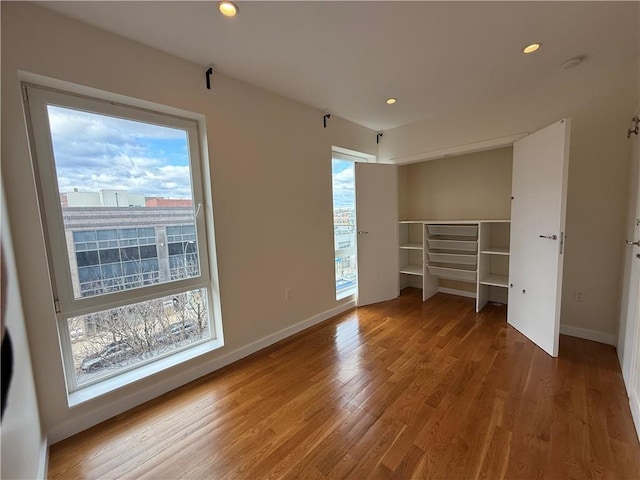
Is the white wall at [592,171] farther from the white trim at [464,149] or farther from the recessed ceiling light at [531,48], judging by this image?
the recessed ceiling light at [531,48]

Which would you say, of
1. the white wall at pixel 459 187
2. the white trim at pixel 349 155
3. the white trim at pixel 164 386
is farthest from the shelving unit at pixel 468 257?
the white trim at pixel 164 386

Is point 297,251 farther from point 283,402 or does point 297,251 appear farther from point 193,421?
point 193,421

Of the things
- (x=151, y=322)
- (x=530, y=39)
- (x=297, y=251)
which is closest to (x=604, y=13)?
(x=530, y=39)

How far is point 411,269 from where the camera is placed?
3.85 meters

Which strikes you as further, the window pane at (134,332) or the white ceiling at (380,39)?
the window pane at (134,332)

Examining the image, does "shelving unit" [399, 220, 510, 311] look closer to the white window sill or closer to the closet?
the closet

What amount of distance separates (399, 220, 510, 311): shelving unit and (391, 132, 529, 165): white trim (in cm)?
82

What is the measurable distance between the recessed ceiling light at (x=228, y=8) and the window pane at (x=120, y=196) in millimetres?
890

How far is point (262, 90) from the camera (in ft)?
7.61

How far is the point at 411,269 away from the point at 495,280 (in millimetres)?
1063

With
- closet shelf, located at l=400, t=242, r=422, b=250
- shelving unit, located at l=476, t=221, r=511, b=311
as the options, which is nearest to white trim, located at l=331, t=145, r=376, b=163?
closet shelf, located at l=400, t=242, r=422, b=250

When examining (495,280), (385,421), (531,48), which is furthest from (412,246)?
(385,421)

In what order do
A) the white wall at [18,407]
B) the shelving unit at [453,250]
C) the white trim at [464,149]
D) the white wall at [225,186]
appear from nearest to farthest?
1. the white wall at [18,407]
2. the white wall at [225,186]
3. the white trim at [464,149]
4. the shelving unit at [453,250]

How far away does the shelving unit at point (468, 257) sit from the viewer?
308 cm
